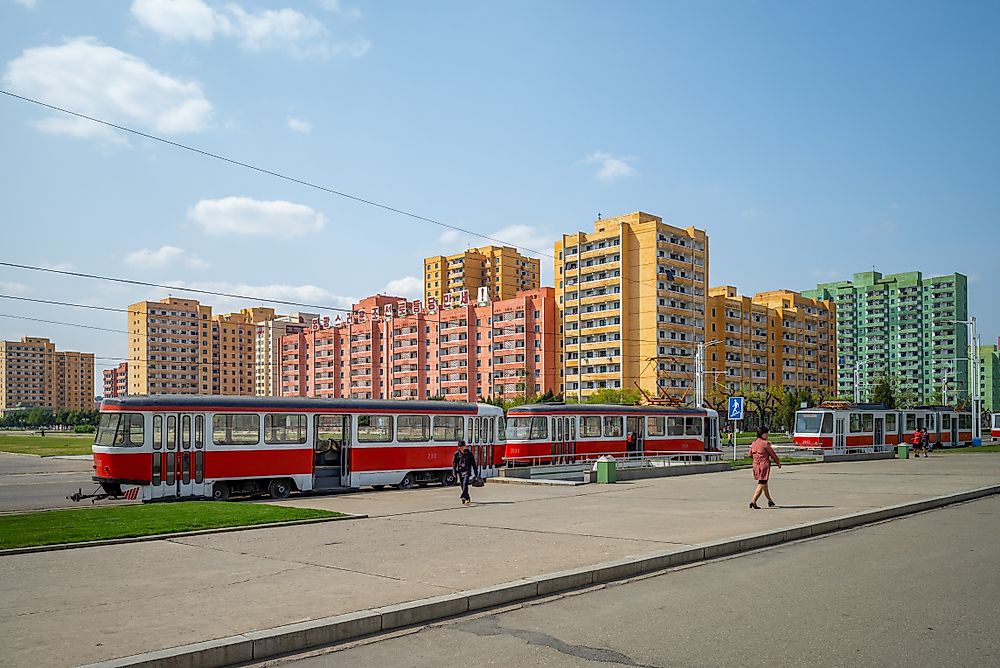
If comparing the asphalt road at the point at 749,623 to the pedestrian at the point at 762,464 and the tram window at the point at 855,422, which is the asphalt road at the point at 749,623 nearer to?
the pedestrian at the point at 762,464

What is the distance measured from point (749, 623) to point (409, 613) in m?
3.32

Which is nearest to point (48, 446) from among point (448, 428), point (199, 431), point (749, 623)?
point (448, 428)

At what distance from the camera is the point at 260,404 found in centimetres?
2402

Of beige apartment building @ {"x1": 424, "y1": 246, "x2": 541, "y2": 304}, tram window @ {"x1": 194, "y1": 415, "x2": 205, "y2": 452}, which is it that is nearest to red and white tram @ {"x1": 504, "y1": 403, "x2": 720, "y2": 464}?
tram window @ {"x1": 194, "y1": 415, "x2": 205, "y2": 452}

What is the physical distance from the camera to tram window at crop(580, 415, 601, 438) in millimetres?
37125

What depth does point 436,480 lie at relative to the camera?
29000mm

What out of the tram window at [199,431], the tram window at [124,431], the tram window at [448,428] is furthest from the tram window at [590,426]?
the tram window at [124,431]

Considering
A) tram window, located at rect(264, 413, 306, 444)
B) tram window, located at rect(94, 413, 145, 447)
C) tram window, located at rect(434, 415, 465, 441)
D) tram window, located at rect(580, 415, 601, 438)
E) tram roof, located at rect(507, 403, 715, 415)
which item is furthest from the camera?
tram window, located at rect(580, 415, 601, 438)

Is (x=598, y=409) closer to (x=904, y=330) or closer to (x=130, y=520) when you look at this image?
(x=130, y=520)

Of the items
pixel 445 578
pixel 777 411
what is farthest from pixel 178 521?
pixel 777 411

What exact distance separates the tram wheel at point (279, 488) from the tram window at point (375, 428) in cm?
270

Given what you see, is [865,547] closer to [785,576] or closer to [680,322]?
[785,576]

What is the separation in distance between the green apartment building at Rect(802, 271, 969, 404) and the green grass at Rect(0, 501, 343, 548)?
16778 cm

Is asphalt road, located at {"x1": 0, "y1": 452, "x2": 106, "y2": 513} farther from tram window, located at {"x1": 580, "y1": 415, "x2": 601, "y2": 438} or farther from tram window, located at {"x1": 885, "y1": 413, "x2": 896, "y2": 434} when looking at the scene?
tram window, located at {"x1": 885, "y1": 413, "x2": 896, "y2": 434}
